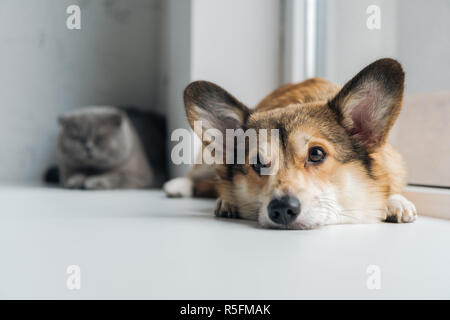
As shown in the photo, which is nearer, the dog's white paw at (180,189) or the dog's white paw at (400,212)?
the dog's white paw at (400,212)

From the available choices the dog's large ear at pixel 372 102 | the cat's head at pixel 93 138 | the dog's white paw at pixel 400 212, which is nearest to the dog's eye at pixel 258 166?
the dog's large ear at pixel 372 102

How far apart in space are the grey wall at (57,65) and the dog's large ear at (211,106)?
2.24 meters

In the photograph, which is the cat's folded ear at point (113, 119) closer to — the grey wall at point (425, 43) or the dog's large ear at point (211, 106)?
the dog's large ear at point (211, 106)

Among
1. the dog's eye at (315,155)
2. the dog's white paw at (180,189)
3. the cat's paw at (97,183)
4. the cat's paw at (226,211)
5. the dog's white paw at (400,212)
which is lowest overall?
the cat's paw at (97,183)

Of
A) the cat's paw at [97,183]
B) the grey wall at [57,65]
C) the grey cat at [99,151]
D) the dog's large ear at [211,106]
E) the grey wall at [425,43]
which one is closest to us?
the dog's large ear at [211,106]

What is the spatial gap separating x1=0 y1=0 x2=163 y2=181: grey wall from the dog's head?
7.72ft

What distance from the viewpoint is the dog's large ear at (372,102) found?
1280 mm

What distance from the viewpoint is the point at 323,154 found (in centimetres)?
130

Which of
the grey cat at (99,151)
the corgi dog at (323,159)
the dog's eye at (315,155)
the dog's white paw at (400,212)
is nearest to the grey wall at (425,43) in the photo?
the corgi dog at (323,159)

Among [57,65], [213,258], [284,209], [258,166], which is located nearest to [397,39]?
[258,166]

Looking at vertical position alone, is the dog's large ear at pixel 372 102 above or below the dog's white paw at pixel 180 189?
above

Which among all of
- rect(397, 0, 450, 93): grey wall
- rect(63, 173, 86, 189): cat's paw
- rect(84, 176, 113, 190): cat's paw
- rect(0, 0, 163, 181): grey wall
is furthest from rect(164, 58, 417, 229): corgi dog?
rect(0, 0, 163, 181): grey wall

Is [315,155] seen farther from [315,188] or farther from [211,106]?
[211,106]

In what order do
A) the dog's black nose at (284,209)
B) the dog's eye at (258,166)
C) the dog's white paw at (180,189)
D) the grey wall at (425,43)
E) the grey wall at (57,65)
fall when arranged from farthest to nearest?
1. the grey wall at (57,65)
2. the dog's white paw at (180,189)
3. the grey wall at (425,43)
4. the dog's eye at (258,166)
5. the dog's black nose at (284,209)
